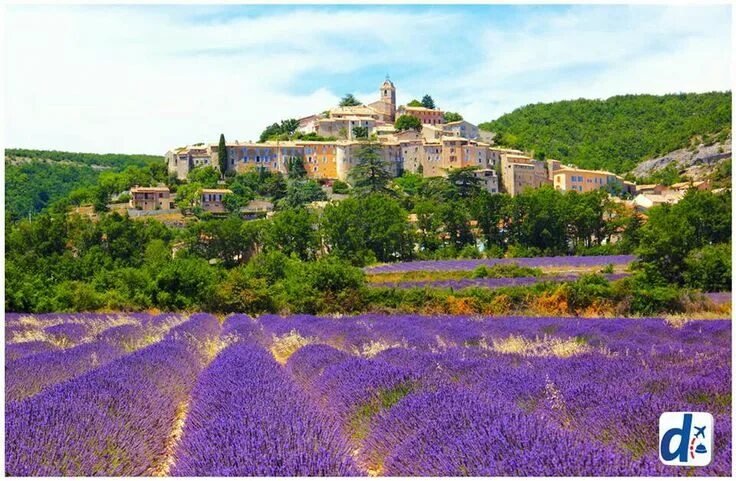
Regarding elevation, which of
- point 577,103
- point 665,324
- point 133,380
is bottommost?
point 665,324

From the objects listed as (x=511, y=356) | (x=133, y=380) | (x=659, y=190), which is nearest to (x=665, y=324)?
(x=511, y=356)

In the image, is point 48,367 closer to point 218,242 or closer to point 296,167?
point 218,242

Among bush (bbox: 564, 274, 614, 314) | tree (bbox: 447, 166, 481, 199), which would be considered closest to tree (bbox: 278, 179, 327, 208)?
tree (bbox: 447, 166, 481, 199)

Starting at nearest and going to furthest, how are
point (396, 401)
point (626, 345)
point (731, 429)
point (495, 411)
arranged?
point (731, 429) < point (495, 411) < point (396, 401) < point (626, 345)

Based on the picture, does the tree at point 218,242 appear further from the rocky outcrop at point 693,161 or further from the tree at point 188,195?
the rocky outcrop at point 693,161

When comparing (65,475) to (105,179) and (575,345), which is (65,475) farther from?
(105,179)

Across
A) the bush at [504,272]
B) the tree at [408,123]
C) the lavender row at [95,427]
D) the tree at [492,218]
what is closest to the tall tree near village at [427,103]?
the tree at [408,123]
